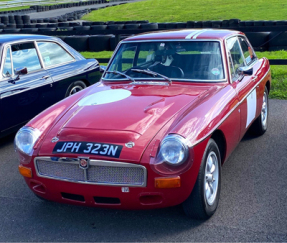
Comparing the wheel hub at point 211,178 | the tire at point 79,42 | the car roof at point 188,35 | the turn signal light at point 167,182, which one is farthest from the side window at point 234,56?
the tire at point 79,42

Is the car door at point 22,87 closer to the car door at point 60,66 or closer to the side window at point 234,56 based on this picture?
the car door at point 60,66

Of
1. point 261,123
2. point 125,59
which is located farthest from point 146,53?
point 261,123

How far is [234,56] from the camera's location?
4711 millimetres

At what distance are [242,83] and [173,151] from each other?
1757 millimetres

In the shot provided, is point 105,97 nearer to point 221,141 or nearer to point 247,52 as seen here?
point 221,141

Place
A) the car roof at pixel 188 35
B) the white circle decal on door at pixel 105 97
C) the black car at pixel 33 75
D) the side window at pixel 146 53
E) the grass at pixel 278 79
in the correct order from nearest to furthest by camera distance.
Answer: the white circle decal on door at pixel 105 97 < the car roof at pixel 188 35 < the side window at pixel 146 53 < the black car at pixel 33 75 < the grass at pixel 278 79

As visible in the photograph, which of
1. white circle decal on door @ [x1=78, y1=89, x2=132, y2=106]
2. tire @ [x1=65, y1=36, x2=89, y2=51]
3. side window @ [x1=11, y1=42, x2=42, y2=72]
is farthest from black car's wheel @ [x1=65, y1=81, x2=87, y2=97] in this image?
tire @ [x1=65, y1=36, x2=89, y2=51]

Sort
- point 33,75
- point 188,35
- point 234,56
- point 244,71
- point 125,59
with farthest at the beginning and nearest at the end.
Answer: point 33,75 → point 125,59 → point 234,56 → point 188,35 → point 244,71

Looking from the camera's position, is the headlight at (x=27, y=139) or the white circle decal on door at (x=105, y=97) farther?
the white circle decal on door at (x=105, y=97)

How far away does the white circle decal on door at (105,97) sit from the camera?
3.97 metres

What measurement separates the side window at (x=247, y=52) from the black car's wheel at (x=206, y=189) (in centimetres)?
208

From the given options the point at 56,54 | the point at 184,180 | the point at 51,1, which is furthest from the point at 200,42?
the point at 51,1

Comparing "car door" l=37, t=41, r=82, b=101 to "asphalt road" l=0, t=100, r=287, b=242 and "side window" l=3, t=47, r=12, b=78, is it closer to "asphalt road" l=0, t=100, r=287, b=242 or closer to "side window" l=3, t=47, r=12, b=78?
"side window" l=3, t=47, r=12, b=78

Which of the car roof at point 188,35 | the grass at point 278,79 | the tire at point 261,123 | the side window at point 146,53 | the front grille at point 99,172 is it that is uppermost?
the car roof at point 188,35
